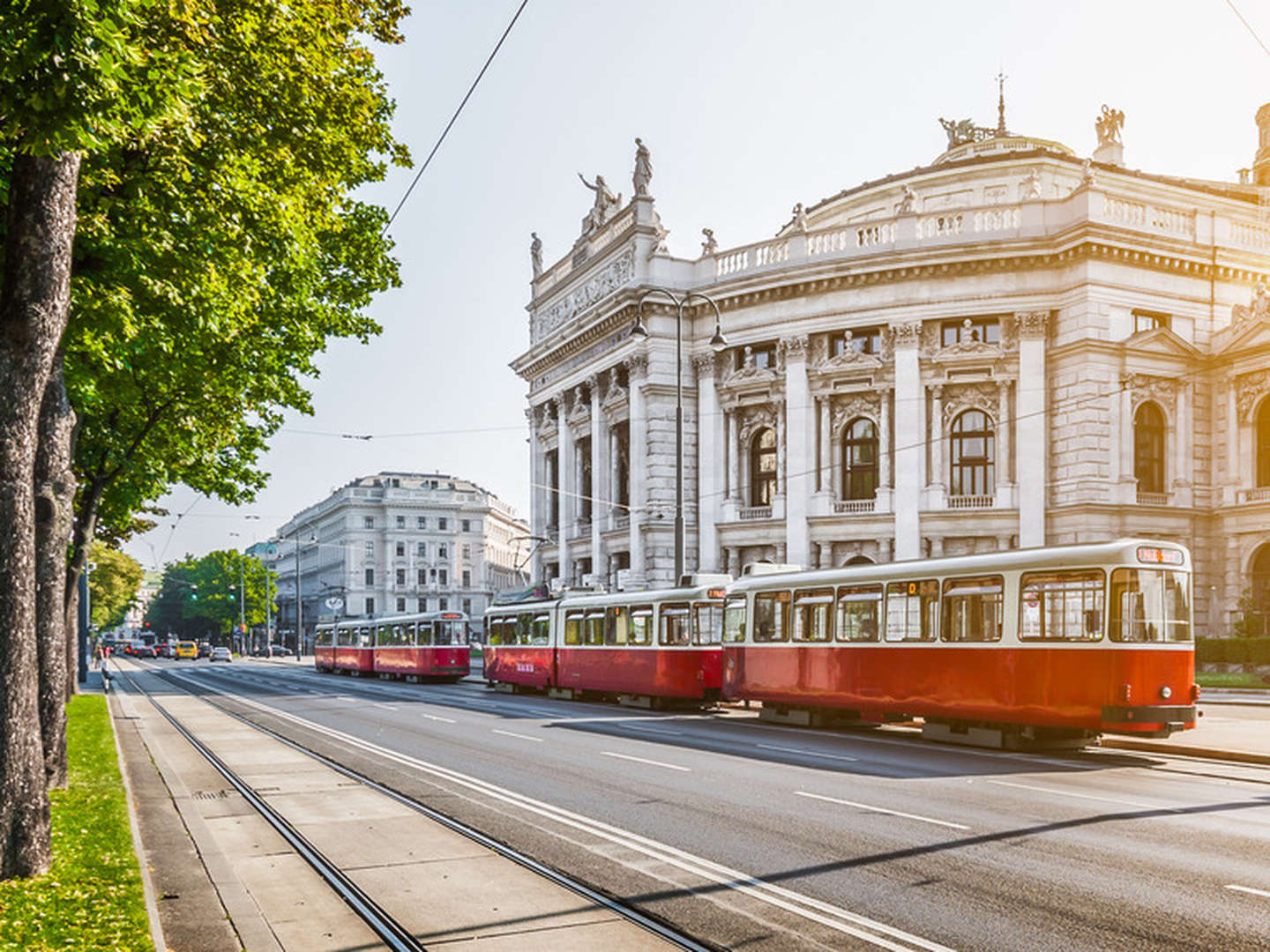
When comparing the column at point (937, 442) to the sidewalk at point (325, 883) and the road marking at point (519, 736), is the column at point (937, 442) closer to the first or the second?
the road marking at point (519, 736)

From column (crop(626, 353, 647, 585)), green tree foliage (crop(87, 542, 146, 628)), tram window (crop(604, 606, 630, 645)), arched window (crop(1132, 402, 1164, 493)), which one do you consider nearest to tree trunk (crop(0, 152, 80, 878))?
tram window (crop(604, 606, 630, 645))

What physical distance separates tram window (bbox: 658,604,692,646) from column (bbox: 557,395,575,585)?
106 ft

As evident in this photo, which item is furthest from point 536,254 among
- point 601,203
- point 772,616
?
point 772,616

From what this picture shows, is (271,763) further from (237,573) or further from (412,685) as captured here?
(237,573)

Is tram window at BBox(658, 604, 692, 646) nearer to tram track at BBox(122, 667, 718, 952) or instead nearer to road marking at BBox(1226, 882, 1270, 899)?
tram track at BBox(122, 667, 718, 952)

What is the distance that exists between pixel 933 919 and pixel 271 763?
12623 mm

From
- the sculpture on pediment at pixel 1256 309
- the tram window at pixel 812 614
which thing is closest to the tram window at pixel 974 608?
the tram window at pixel 812 614

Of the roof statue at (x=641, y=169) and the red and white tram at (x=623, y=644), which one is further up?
the roof statue at (x=641, y=169)

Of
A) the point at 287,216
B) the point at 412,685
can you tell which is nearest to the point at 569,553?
the point at 412,685

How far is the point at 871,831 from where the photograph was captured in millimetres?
11188

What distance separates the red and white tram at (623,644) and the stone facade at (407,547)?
8420 centimetres

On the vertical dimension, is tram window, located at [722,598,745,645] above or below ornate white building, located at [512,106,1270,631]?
below

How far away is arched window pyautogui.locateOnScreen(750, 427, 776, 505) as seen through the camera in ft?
168

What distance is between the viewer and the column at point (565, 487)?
6262 centimetres
